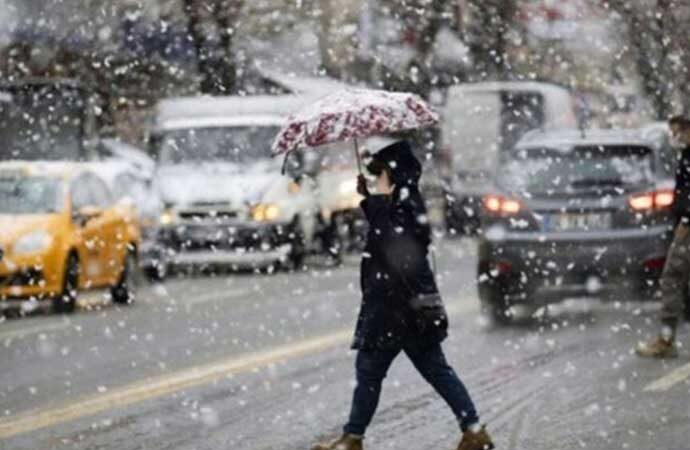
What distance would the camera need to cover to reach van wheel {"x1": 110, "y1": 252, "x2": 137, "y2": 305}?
20.4 m

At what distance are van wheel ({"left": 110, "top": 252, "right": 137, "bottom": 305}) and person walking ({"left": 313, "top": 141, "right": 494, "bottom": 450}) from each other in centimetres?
1153

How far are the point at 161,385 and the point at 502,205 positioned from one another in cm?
461

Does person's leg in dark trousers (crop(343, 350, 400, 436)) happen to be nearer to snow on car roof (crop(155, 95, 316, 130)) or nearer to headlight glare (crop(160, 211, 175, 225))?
headlight glare (crop(160, 211, 175, 225))

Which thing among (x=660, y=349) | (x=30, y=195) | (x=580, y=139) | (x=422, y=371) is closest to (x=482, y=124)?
(x=30, y=195)

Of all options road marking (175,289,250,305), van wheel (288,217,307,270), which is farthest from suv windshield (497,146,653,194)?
van wheel (288,217,307,270)

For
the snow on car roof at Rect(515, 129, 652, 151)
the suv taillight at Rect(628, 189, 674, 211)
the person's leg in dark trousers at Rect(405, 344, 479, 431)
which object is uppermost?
the snow on car roof at Rect(515, 129, 652, 151)

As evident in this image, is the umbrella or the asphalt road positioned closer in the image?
the umbrella

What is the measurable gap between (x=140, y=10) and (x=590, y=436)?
2544 cm

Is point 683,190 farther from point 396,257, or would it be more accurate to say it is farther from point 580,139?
point 396,257

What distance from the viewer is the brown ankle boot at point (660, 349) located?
13477mm

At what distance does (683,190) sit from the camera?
525 inches

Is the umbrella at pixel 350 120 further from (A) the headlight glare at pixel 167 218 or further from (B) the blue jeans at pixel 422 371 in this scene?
(A) the headlight glare at pixel 167 218

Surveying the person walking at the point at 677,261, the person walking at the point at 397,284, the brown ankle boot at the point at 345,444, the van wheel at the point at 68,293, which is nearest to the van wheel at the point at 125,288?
the van wheel at the point at 68,293

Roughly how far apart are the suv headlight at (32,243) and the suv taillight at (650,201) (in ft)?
19.4
